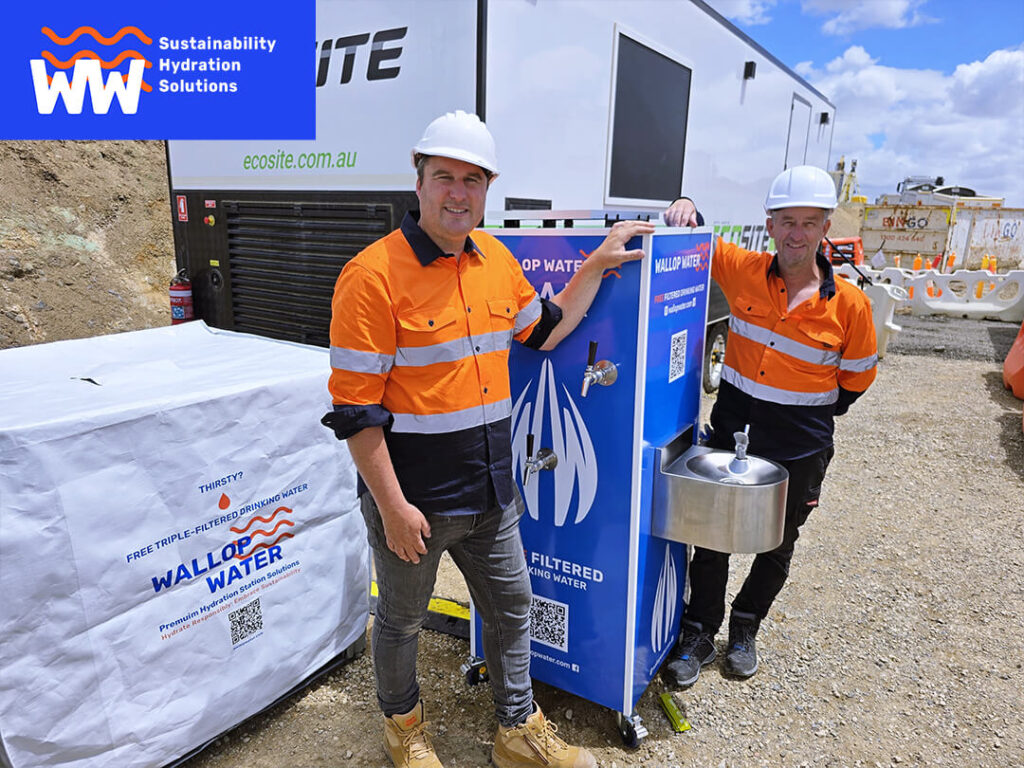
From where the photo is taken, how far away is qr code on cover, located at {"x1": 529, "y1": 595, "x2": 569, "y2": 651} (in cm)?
237

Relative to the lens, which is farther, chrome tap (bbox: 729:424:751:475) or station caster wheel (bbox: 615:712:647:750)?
station caster wheel (bbox: 615:712:647:750)

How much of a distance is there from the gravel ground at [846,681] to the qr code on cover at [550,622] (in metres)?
0.31

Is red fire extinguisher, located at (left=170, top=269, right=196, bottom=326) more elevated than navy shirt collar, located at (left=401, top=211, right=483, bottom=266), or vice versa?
navy shirt collar, located at (left=401, top=211, right=483, bottom=266)

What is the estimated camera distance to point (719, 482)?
2.11m

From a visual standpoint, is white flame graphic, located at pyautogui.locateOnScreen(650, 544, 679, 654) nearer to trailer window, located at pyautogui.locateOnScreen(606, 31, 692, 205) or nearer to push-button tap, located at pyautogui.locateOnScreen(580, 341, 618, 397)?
push-button tap, located at pyautogui.locateOnScreen(580, 341, 618, 397)

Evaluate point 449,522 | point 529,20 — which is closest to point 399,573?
point 449,522

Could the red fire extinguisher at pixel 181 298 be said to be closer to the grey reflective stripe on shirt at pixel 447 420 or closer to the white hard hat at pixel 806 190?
the grey reflective stripe on shirt at pixel 447 420

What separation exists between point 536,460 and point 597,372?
39 cm

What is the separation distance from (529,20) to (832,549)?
3.17m

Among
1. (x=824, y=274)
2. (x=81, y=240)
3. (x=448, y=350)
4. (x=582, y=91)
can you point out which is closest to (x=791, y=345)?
→ (x=824, y=274)

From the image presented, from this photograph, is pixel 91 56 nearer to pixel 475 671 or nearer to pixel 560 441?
pixel 560 441

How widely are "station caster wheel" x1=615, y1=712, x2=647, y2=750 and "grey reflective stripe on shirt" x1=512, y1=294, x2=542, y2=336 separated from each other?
4.53 feet

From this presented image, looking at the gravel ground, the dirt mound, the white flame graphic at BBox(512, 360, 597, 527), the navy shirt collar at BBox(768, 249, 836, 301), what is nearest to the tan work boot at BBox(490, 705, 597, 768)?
the gravel ground

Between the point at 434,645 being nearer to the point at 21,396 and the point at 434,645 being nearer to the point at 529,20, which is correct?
the point at 21,396
